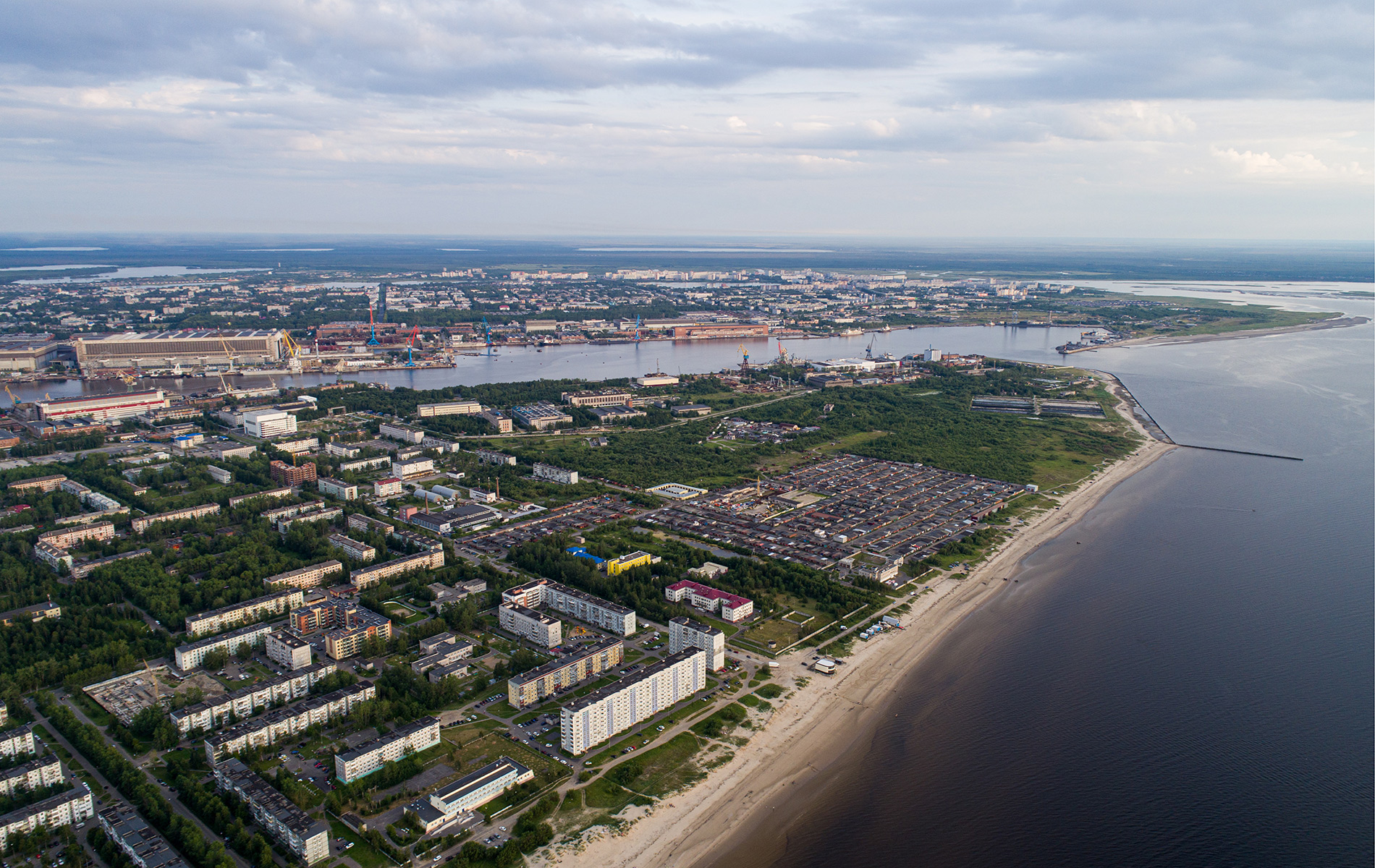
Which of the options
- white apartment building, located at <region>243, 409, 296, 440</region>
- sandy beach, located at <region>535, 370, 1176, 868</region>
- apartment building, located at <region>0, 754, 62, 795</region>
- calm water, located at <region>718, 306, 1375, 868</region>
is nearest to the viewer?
sandy beach, located at <region>535, 370, 1176, 868</region>

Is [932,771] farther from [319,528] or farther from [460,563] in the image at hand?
[319,528]

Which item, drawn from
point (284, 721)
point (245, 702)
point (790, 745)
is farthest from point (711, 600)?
point (245, 702)

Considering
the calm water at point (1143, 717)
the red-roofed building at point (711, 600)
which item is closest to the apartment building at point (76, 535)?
the red-roofed building at point (711, 600)

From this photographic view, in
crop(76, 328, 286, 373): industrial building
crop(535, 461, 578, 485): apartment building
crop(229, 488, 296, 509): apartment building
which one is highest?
crop(76, 328, 286, 373): industrial building

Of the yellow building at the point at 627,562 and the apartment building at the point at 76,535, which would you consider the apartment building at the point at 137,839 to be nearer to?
the yellow building at the point at 627,562

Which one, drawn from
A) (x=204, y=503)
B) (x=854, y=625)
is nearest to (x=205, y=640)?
(x=204, y=503)

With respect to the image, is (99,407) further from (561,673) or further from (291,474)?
(561,673)

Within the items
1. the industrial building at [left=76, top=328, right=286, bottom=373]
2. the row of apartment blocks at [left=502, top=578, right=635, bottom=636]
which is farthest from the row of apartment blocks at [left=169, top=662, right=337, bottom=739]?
the industrial building at [left=76, top=328, right=286, bottom=373]

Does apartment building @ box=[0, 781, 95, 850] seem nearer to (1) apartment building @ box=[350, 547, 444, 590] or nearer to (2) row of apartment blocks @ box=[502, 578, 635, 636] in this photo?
(2) row of apartment blocks @ box=[502, 578, 635, 636]
